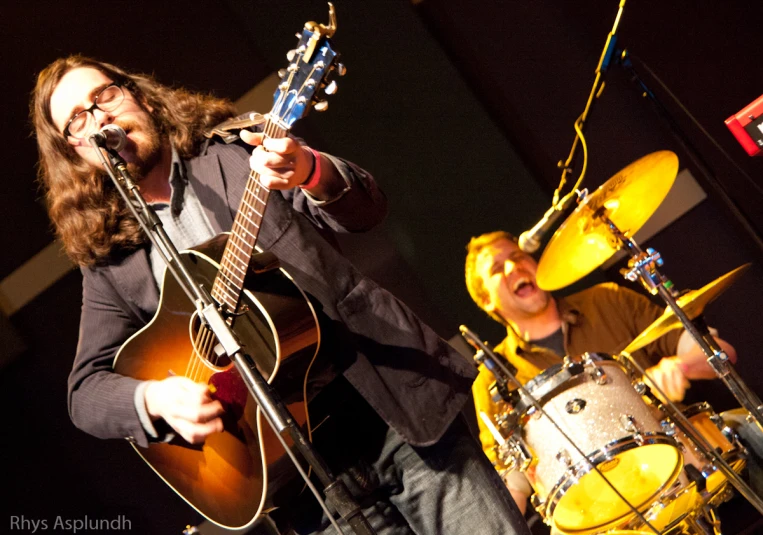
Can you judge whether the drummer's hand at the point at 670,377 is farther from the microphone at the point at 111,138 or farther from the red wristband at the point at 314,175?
the microphone at the point at 111,138

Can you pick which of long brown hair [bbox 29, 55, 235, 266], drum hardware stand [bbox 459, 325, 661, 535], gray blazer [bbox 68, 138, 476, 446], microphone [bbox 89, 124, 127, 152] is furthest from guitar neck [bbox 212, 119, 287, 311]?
drum hardware stand [bbox 459, 325, 661, 535]

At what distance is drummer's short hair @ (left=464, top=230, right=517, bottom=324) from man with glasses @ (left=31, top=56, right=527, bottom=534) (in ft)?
5.04

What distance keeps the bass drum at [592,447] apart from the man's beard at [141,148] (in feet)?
4.92

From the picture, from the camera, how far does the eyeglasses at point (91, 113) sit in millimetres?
1894

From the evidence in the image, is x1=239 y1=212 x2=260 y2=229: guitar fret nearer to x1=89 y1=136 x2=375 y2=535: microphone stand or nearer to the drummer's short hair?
x1=89 y1=136 x2=375 y2=535: microphone stand

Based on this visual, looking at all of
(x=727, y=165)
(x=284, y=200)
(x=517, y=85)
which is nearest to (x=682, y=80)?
(x=727, y=165)

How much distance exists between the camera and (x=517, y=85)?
10.5 feet

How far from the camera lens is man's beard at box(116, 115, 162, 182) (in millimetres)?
1853

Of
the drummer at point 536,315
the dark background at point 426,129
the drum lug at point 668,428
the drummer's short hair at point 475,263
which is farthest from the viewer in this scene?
the drummer's short hair at point 475,263

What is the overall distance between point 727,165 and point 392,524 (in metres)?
2.33

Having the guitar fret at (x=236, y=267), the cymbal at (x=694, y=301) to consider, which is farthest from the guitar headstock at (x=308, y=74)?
the cymbal at (x=694, y=301)

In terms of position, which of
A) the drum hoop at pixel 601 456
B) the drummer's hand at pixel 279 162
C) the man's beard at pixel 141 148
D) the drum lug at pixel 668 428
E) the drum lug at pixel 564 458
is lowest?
the drum lug at pixel 668 428

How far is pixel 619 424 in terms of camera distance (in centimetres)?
236

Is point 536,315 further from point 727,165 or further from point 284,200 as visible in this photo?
point 284,200
